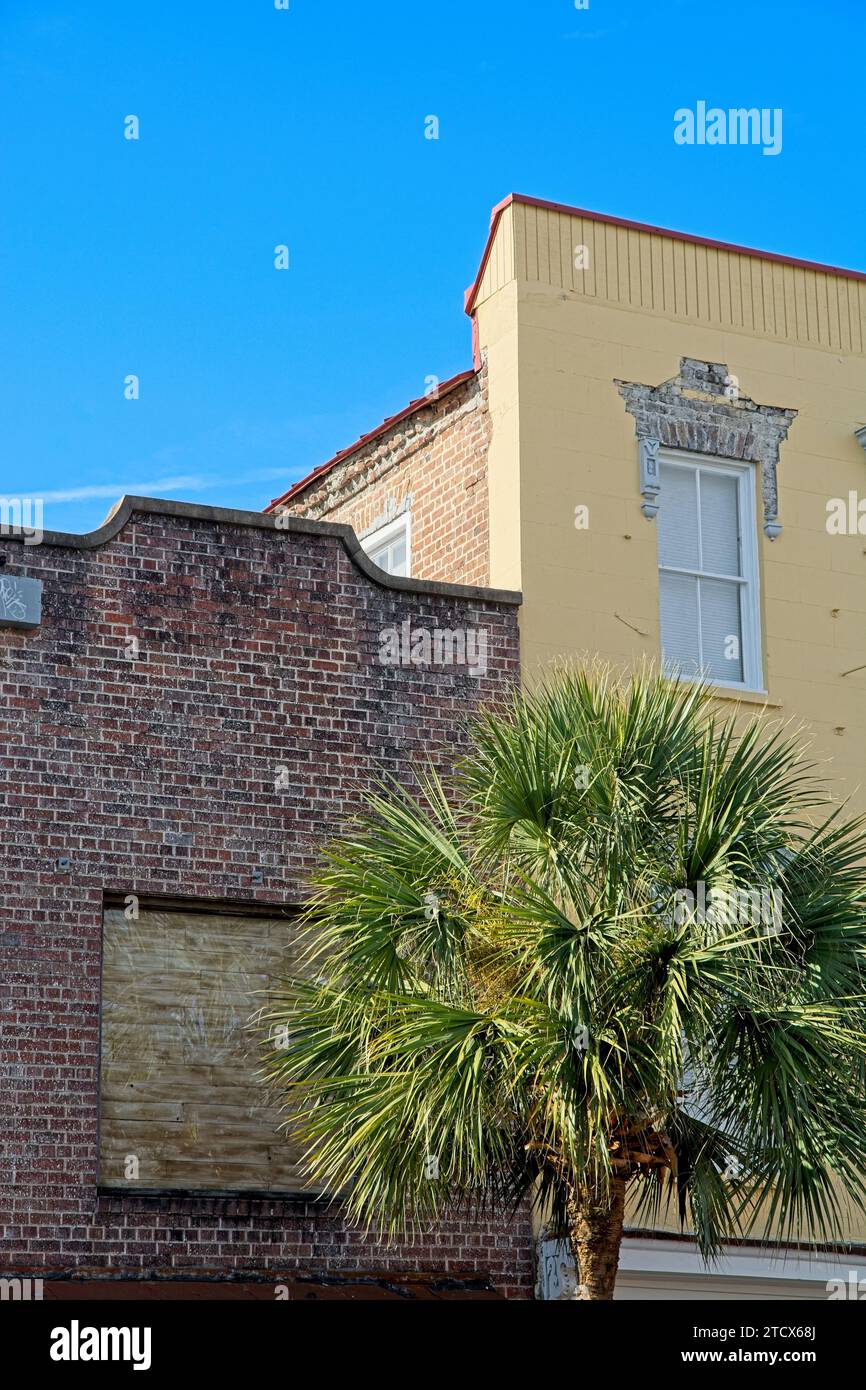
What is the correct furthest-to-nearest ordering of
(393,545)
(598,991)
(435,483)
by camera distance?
1. (393,545)
2. (435,483)
3. (598,991)

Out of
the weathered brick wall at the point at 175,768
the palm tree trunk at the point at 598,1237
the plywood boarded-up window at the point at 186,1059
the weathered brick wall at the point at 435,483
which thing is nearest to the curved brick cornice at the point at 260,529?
the weathered brick wall at the point at 175,768

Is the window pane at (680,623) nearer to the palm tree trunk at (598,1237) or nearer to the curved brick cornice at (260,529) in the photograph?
the curved brick cornice at (260,529)

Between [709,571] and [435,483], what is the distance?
2504 millimetres

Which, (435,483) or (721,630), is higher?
(435,483)

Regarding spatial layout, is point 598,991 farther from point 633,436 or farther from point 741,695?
point 633,436

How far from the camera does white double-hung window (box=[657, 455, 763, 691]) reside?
17734mm

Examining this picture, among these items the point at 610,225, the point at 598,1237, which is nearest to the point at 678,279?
the point at 610,225

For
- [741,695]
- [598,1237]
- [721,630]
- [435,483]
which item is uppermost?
[435,483]

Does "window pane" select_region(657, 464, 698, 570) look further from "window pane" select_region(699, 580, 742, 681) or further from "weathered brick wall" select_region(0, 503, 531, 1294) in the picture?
"weathered brick wall" select_region(0, 503, 531, 1294)

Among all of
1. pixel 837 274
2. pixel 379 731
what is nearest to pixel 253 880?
pixel 379 731

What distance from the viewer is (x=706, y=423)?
18.1m

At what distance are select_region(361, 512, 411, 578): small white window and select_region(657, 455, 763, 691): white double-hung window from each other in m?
2.49

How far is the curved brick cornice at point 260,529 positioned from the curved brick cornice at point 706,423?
195cm

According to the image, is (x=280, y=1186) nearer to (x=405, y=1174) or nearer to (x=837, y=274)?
(x=405, y=1174)
